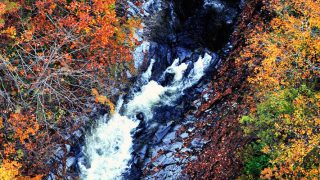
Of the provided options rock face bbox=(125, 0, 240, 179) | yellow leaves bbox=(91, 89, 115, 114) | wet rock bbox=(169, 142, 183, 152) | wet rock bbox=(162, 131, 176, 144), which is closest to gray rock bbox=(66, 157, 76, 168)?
rock face bbox=(125, 0, 240, 179)

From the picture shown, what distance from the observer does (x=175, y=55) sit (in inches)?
660

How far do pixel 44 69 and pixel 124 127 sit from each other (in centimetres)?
468

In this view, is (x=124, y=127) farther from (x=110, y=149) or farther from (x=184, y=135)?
(x=184, y=135)

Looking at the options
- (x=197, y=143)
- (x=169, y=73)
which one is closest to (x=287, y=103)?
(x=197, y=143)

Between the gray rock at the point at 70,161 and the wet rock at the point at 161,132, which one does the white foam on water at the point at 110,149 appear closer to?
the gray rock at the point at 70,161

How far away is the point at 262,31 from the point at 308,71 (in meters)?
5.28

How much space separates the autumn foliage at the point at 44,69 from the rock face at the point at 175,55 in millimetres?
2414

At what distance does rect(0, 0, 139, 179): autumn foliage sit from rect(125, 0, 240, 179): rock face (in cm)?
241

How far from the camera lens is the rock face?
45.4 feet

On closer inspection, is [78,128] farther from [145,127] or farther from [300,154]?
[300,154]

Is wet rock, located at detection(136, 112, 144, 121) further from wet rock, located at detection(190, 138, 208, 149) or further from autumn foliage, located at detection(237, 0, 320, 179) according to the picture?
autumn foliage, located at detection(237, 0, 320, 179)

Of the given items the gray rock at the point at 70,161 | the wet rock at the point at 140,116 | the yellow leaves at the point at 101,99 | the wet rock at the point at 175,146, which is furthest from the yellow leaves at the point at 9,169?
the wet rock at the point at 175,146

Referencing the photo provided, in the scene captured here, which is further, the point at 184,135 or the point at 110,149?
the point at 184,135

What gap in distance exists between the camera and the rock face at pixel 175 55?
13844mm
